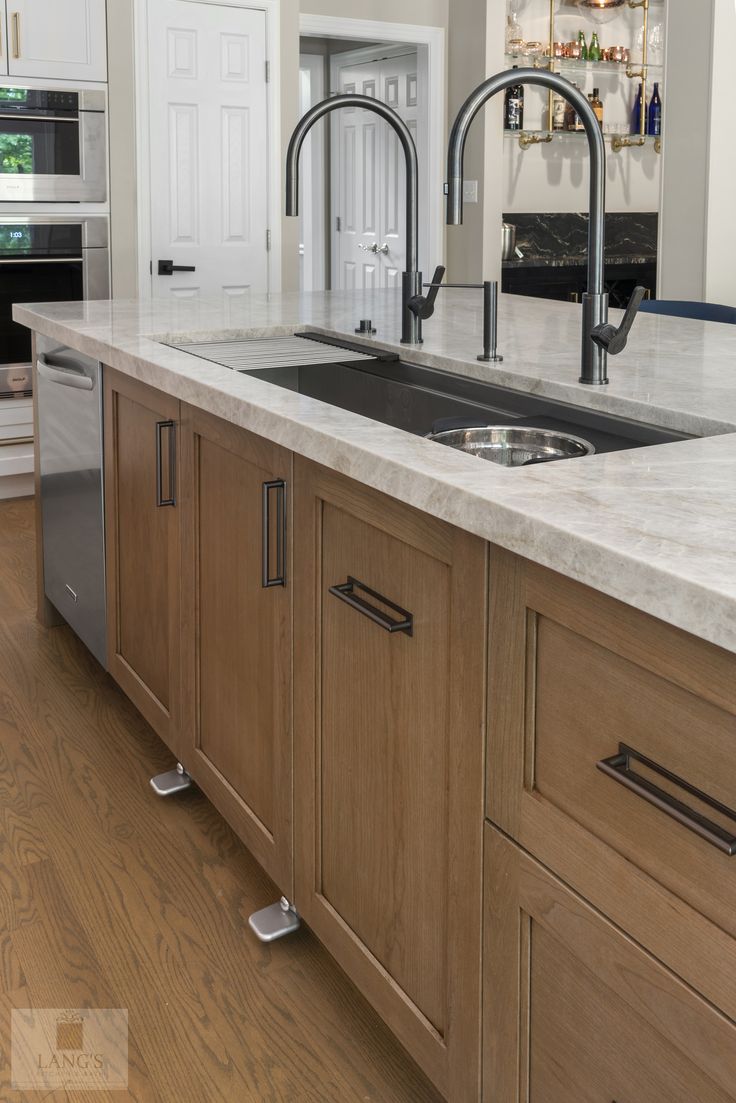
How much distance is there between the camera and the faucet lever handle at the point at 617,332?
5.49ft

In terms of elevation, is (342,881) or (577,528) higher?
(577,528)

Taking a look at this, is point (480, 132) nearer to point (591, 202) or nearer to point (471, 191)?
point (471, 191)

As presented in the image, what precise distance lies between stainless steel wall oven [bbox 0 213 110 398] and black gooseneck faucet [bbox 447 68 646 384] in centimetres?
349

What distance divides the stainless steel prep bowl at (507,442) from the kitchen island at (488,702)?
136 millimetres

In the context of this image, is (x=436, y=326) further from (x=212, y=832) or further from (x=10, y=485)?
(x=10, y=485)

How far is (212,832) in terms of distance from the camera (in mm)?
2287

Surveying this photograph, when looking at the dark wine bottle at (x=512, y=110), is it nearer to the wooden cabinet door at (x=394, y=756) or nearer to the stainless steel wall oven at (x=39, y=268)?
the stainless steel wall oven at (x=39, y=268)

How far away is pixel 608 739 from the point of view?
1035 mm

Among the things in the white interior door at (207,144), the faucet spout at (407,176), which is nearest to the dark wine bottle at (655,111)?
the white interior door at (207,144)

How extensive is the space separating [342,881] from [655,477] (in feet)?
2.62

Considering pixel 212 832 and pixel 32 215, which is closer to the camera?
pixel 212 832

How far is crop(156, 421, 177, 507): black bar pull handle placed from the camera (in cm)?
217

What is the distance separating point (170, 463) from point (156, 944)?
90cm

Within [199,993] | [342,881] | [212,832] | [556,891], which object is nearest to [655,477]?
[556,891]
